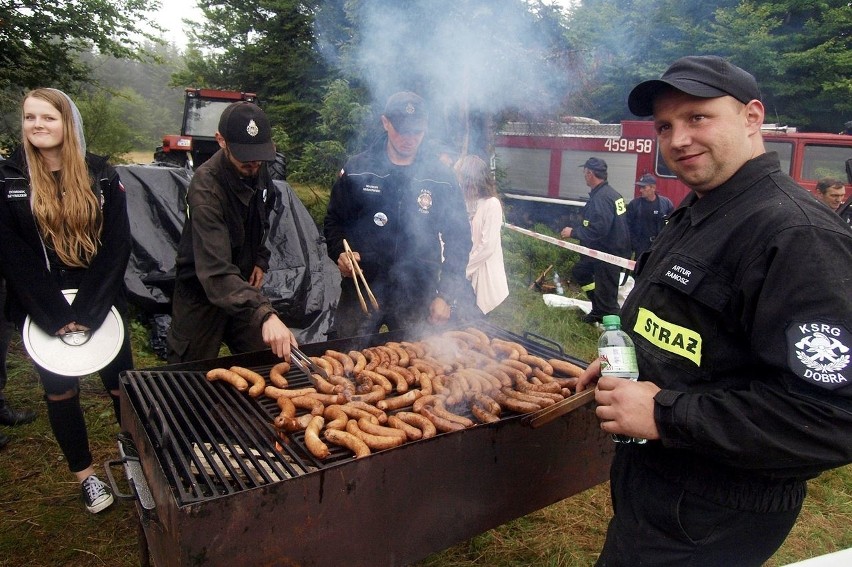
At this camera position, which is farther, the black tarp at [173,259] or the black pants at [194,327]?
the black tarp at [173,259]

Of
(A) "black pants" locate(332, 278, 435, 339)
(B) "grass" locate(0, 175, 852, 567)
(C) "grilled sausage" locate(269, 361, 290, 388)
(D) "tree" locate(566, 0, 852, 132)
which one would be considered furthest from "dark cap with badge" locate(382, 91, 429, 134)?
(D) "tree" locate(566, 0, 852, 132)

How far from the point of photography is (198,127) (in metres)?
12.9

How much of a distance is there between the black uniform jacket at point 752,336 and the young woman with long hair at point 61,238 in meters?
2.96

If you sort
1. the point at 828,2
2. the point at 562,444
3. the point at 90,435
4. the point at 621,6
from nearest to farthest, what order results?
the point at 562,444
the point at 90,435
the point at 621,6
the point at 828,2

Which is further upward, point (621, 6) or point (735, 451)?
point (621, 6)

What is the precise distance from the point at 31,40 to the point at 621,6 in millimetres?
8932

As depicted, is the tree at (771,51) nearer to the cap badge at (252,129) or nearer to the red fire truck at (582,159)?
the red fire truck at (582,159)

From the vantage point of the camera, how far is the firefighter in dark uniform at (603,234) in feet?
24.7

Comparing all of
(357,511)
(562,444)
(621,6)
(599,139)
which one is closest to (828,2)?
(599,139)

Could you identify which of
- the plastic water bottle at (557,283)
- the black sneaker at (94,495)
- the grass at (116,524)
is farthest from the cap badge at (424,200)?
the plastic water bottle at (557,283)

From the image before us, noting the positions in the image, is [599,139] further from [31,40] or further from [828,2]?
[31,40]

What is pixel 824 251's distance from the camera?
136cm

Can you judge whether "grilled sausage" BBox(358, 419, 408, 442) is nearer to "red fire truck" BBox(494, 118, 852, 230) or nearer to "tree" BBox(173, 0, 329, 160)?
"tree" BBox(173, 0, 329, 160)

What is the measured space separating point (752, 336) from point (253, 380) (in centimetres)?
234
